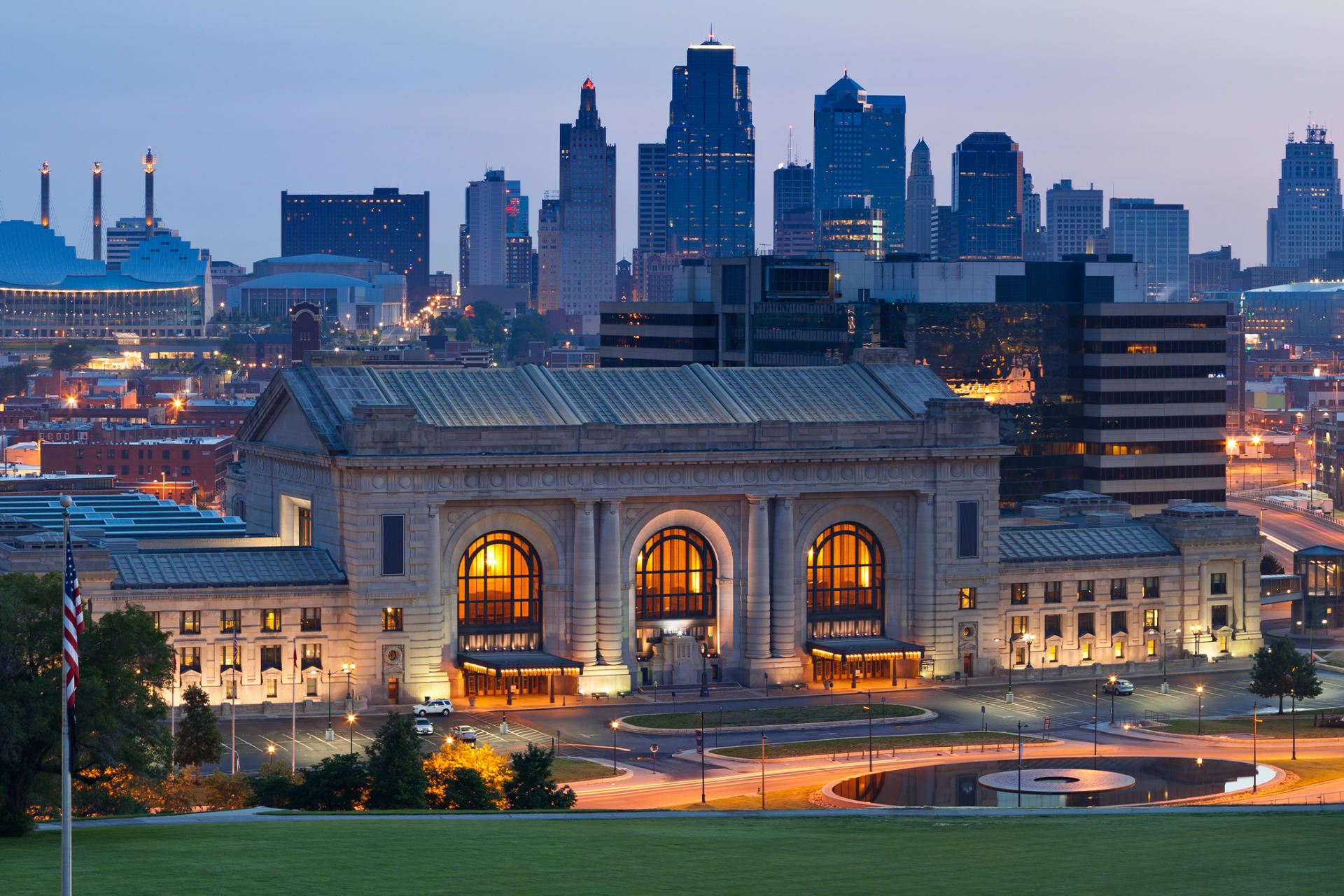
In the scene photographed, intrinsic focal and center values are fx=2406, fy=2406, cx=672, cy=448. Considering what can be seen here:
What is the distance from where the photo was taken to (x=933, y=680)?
161 metres

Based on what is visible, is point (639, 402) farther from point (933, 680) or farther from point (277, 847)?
point (277, 847)

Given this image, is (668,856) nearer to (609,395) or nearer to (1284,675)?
(1284,675)

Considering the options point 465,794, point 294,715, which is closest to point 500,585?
point 294,715

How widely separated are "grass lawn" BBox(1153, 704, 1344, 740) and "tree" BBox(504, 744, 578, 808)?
4766 cm

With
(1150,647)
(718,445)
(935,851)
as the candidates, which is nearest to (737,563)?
(718,445)

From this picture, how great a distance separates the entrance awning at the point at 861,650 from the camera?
156 meters

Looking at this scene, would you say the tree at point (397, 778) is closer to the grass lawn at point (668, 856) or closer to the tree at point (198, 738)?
the grass lawn at point (668, 856)

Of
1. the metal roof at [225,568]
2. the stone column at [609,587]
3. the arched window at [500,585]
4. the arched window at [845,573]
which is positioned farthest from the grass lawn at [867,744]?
the metal roof at [225,568]

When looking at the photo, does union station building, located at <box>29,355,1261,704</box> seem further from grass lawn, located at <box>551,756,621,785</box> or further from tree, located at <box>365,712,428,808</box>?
tree, located at <box>365,712,428,808</box>

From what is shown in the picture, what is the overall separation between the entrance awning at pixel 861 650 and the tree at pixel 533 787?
50625mm

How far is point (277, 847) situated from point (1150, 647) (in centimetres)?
9981

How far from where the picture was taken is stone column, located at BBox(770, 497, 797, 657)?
15588 cm

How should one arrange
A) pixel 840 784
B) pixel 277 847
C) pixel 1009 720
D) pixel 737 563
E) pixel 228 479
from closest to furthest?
1. pixel 277 847
2. pixel 840 784
3. pixel 1009 720
4. pixel 737 563
5. pixel 228 479

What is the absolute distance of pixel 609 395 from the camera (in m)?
159
